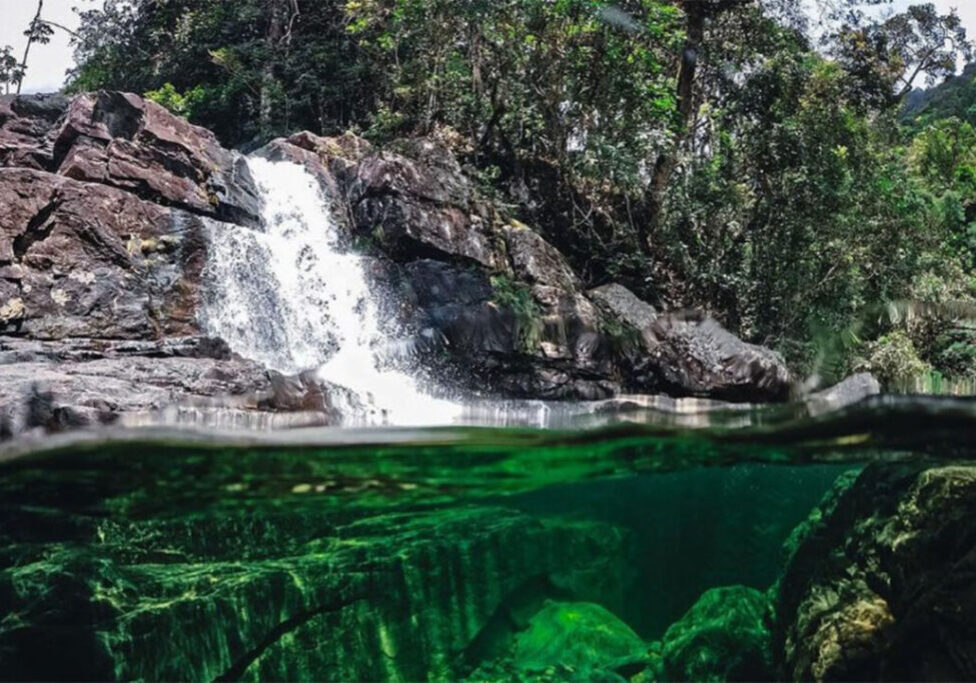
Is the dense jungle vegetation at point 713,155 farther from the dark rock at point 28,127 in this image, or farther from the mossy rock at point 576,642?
the mossy rock at point 576,642

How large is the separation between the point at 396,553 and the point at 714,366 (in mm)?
9448

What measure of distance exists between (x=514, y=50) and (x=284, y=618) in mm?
17012

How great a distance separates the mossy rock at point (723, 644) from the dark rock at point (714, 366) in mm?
9275

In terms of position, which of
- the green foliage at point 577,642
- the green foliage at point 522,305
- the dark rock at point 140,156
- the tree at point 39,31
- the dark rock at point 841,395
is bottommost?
the green foliage at point 577,642

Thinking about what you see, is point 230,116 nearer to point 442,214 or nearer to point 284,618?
point 442,214

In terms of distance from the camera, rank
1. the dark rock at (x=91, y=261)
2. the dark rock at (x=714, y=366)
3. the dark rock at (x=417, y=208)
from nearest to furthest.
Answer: the dark rock at (x=91, y=261), the dark rock at (x=714, y=366), the dark rock at (x=417, y=208)

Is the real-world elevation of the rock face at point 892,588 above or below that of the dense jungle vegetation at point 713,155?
below

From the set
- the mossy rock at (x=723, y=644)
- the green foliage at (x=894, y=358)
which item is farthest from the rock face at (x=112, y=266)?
the green foliage at (x=894, y=358)

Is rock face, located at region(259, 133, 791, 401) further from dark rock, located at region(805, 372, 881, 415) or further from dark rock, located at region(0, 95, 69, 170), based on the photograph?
dark rock, located at region(805, 372, 881, 415)

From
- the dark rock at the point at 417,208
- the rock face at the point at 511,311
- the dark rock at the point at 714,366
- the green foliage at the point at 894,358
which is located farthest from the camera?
the dark rock at the point at 417,208

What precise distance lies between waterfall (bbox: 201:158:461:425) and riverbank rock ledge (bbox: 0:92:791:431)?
1.26 ft

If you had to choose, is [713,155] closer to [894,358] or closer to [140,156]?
[894,358]

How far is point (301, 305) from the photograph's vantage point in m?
19.3

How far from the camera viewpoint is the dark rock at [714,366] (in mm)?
18141
